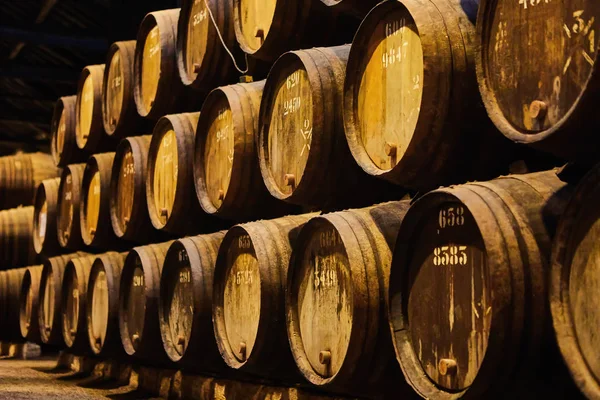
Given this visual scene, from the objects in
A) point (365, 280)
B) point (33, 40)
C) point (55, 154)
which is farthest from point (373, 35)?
point (33, 40)

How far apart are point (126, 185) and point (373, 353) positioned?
3.49 m

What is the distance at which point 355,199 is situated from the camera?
4.41 metres

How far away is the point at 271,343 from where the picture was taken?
457cm

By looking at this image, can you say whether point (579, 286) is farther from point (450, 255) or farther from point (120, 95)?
point (120, 95)

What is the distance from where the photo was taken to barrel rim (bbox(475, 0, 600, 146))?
255 cm

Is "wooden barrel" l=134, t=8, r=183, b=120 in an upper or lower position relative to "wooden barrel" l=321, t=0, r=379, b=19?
upper

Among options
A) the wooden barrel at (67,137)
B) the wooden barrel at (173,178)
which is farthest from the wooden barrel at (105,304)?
the wooden barrel at (67,137)

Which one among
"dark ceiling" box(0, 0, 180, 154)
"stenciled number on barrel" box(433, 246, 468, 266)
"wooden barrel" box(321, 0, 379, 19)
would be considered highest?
"dark ceiling" box(0, 0, 180, 154)

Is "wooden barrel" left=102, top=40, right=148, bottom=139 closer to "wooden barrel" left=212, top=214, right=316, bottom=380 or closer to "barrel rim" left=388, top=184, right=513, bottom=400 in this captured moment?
"wooden barrel" left=212, top=214, right=316, bottom=380

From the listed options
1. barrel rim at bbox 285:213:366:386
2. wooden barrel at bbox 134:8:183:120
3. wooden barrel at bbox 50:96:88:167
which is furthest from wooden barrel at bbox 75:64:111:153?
barrel rim at bbox 285:213:366:386

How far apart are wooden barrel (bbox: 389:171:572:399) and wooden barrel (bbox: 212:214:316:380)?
1176 millimetres

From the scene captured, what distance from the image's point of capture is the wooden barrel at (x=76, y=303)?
7.47m

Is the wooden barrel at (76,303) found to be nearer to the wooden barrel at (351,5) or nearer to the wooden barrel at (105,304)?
the wooden barrel at (105,304)

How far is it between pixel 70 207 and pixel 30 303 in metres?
1.68
